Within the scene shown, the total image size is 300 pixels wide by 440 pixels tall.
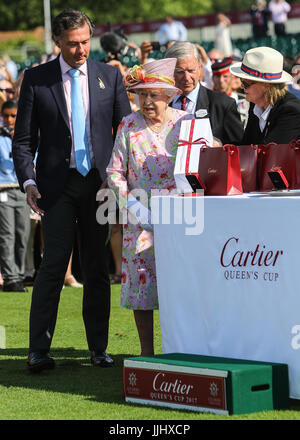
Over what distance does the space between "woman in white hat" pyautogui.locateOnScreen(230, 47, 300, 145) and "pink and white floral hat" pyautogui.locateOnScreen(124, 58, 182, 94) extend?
0.47m

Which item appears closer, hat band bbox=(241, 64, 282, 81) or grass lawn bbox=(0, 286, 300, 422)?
grass lawn bbox=(0, 286, 300, 422)

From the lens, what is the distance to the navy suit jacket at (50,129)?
645cm

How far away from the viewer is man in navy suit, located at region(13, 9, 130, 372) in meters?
6.44

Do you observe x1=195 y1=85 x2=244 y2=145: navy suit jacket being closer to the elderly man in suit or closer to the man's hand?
the elderly man in suit

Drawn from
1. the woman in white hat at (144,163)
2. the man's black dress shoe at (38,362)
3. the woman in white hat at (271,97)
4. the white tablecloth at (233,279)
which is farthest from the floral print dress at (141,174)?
the man's black dress shoe at (38,362)

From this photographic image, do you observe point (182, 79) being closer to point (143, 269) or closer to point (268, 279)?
point (143, 269)

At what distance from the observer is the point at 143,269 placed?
6.27m

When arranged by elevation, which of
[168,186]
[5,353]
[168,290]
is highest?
[168,186]

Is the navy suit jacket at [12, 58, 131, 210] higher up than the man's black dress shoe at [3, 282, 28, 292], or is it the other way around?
the navy suit jacket at [12, 58, 131, 210]

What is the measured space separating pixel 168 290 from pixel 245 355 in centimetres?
70

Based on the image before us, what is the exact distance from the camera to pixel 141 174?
627cm

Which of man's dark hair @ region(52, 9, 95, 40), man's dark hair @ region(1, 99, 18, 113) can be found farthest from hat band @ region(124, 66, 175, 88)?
man's dark hair @ region(1, 99, 18, 113)
